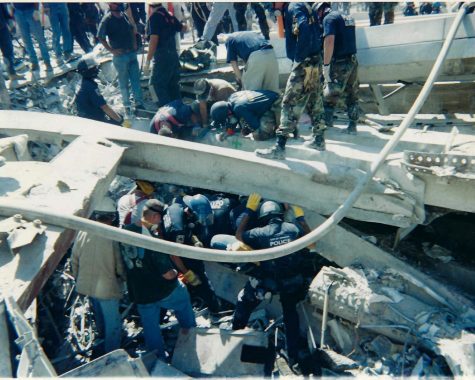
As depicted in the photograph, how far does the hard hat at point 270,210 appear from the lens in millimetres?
4988

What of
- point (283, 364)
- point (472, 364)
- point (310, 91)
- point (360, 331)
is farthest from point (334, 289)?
point (310, 91)

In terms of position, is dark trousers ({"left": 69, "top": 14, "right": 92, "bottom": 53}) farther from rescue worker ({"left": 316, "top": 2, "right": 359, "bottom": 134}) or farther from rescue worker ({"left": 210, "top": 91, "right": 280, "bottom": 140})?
rescue worker ({"left": 316, "top": 2, "right": 359, "bottom": 134})

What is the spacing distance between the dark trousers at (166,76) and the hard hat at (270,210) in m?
3.17

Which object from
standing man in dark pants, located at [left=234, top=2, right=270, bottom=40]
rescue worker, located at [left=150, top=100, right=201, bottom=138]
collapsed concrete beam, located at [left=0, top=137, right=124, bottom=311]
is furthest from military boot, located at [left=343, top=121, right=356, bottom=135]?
standing man in dark pants, located at [left=234, top=2, right=270, bottom=40]

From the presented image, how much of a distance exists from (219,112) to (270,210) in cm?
177

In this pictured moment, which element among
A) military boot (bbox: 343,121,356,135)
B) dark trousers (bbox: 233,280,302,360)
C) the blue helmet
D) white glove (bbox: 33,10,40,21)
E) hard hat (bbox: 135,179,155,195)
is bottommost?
dark trousers (bbox: 233,280,302,360)

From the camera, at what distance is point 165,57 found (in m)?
7.27

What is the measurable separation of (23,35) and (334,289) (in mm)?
6757

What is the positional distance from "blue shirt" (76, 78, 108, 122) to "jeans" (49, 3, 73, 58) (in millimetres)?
2798

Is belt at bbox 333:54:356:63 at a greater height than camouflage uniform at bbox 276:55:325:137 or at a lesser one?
greater

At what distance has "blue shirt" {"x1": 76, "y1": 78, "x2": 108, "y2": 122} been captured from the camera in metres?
6.98

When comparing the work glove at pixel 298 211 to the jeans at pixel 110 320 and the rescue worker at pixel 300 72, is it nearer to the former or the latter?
the rescue worker at pixel 300 72

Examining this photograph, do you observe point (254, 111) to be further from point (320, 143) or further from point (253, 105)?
point (320, 143)

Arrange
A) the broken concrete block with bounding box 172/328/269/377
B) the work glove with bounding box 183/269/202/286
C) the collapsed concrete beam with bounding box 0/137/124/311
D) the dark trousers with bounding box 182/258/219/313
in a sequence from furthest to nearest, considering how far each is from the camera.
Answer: the dark trousers with bounding box 182/258/219/313 → the work glove with bounding box 183/269/202/286 → the broken concrete block with bounding box 172/328/269/377 → the collapsed concrete beam with bounding box 0/137/124/311
